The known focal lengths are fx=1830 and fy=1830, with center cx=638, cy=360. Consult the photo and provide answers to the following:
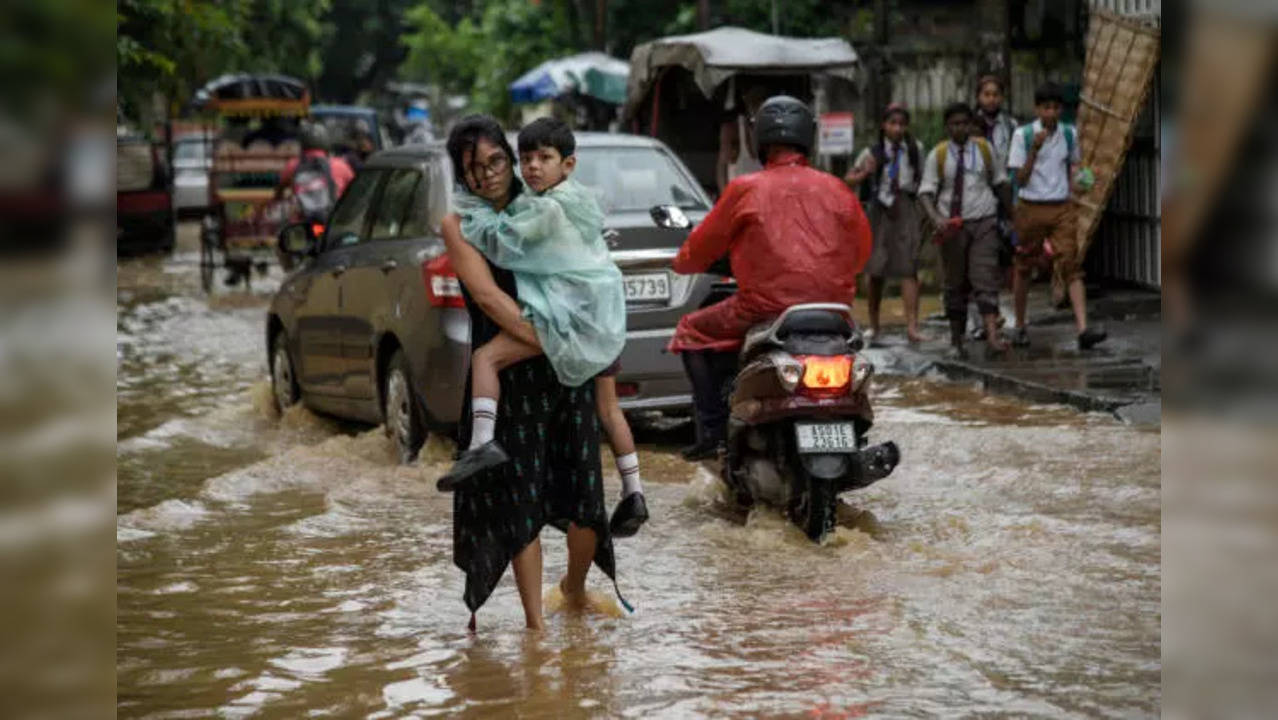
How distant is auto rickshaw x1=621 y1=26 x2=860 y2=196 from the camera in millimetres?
17734

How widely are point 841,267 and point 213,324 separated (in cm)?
1196

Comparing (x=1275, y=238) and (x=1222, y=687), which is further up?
(x=1275, y=238)

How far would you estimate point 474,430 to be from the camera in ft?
18.2

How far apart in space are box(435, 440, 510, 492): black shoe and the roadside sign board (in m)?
12.2

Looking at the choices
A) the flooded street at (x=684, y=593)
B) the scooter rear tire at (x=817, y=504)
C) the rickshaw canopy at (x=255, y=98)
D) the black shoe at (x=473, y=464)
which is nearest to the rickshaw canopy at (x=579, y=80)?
the rickshaw canopy at (x=255, y=98)

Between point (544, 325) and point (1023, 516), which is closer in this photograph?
point (544, 325)

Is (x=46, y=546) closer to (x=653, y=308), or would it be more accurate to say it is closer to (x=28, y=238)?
(x=28, y=238)

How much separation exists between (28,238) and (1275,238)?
2.85 feet

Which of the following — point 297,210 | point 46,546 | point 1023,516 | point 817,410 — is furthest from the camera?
point 297,210

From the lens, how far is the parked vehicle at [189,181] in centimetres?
3438

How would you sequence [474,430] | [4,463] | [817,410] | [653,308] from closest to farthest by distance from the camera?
[4,463]
[474,430]
[817,410]
[653,308]

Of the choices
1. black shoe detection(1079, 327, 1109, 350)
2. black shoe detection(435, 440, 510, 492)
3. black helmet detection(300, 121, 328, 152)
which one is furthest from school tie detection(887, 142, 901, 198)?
black shoe detection(435, 440, 510, 492)

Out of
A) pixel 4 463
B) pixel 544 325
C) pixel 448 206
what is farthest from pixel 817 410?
pixel 4 463

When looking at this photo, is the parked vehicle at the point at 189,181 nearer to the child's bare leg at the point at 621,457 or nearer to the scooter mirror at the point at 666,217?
the scooter mirror at the point at 666,217
